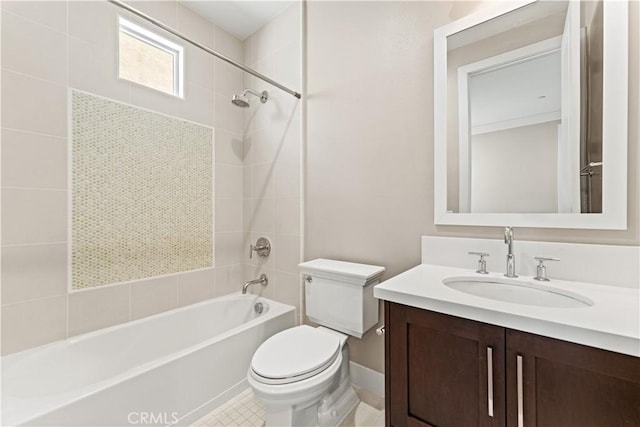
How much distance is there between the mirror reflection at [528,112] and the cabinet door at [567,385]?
0.63 m

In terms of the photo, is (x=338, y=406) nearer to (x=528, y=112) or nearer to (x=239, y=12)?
(x=528, y=112)

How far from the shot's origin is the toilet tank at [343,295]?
143 centimetres

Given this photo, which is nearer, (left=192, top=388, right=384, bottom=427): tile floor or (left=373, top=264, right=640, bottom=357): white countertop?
(left=373, top=264, right=640, bottom=357): white countertop

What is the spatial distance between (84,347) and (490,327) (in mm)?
2027

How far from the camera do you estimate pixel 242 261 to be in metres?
2.45

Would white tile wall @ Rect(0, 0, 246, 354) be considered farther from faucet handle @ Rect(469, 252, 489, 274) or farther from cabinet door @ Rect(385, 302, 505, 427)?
faucet handle @ Rect(469, 252, 489, 274)

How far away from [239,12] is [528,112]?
6.99ft

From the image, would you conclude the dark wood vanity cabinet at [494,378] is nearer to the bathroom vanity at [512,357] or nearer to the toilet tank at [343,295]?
the bathroom vanity at [512,357]

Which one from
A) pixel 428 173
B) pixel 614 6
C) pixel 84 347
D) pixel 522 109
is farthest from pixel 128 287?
pixel 614 6

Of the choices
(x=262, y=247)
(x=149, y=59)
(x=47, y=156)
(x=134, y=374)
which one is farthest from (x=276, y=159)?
(x=134, y=374)

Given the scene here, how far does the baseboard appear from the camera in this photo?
1.58 m

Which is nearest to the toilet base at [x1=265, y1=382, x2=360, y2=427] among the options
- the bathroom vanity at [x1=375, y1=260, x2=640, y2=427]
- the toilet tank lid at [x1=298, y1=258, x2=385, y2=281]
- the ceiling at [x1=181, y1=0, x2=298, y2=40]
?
the bathroom vanity at [x1=375, y1=260, x2=640, y2=427]

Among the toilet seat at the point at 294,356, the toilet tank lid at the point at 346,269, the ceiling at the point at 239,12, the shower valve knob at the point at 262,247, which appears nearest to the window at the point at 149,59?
the ceiling at the point at 239,12

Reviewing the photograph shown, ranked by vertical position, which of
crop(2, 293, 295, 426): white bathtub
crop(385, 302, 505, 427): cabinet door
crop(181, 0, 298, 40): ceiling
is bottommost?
crop(2, 293, 295, 426): white bathtub
